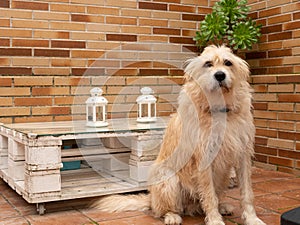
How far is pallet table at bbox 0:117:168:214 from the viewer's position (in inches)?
97.6

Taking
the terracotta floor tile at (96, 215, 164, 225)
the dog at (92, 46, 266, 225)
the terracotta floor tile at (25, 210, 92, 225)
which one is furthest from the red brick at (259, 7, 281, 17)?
the terracotta floor tile at (25, 210, 92, 225)

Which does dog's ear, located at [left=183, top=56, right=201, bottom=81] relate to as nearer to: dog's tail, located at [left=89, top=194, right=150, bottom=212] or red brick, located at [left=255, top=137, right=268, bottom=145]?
dog's tail, located at [left=89, top=194, right=150, bottom=212]

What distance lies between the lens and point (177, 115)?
247 cm

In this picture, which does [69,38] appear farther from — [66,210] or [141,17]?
[66,210]

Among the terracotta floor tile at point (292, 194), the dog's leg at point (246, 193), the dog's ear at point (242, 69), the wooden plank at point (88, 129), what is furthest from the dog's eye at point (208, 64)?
the terracotta floor tile at point (292, 194)

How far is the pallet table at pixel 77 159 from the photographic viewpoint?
8.13ft

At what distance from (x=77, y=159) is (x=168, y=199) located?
33.7 inches

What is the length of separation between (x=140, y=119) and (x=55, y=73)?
101 cm

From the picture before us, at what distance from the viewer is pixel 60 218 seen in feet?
8.16

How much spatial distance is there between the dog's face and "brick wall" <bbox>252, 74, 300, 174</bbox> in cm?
155

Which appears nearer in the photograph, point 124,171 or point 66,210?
point 66,210

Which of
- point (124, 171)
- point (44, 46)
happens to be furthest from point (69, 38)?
point (124, 171)

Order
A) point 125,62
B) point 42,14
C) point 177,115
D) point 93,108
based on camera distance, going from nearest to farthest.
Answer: point 177,115 < point 93,108 < point 42,14 < point 125,62

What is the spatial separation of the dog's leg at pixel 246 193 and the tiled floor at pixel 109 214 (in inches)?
6.3
